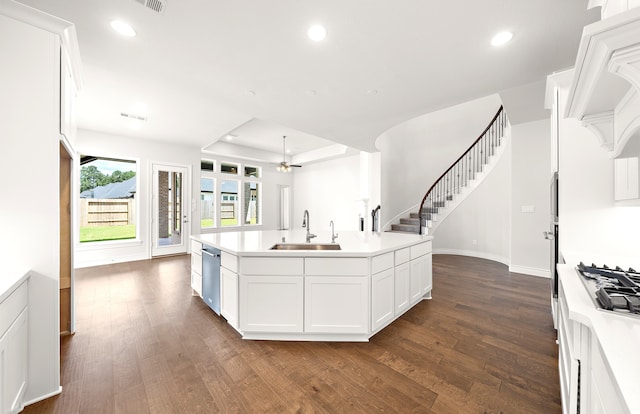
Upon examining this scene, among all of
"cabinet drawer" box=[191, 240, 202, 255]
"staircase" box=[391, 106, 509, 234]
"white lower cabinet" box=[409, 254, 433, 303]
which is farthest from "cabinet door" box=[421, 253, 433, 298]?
"cabinet drawer" box=[191, 240, 202, 255]

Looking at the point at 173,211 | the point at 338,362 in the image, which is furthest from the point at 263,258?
the point at 173,211

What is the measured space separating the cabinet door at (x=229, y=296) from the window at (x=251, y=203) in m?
6.28

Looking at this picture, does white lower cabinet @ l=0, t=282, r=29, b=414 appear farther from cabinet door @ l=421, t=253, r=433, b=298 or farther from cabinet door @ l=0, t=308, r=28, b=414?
cabinet door @ l=421, t=253, r=433, b=298

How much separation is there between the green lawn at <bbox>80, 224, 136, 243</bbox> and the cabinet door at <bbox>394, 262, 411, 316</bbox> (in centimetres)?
631

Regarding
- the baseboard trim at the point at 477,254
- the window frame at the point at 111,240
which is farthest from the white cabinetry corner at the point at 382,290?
the window frame at the point at 111,240

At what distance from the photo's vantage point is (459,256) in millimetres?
6465

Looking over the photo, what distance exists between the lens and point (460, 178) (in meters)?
6.53

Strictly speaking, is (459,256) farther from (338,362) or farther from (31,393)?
(31,393)

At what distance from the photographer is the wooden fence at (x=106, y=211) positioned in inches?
218

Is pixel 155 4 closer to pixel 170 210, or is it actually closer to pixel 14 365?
pixel 14 365

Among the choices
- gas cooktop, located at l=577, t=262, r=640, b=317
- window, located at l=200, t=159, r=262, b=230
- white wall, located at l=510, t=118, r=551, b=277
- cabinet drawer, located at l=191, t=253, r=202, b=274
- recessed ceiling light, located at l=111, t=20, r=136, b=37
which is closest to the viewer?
gas cooktop, located at l=577, t=262, r=640, b=317

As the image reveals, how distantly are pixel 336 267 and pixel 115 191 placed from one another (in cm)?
625

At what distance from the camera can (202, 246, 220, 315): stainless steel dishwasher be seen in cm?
282

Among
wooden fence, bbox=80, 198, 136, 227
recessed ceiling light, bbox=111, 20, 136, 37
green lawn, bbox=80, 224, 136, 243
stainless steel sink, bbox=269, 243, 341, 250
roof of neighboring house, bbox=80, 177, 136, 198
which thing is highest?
recessed ceiling light, bbox=111, 20, 136, 37
